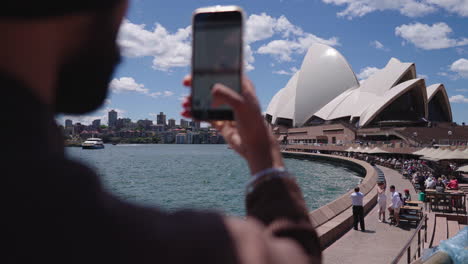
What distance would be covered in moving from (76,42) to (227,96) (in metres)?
0.30

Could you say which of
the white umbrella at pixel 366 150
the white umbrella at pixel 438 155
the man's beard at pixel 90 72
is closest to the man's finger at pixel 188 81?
the man's beard at pixel 90 72

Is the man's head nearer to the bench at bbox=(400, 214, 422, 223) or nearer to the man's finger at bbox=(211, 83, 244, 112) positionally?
the man's finger at bbox=(211, 83, 244, 112)

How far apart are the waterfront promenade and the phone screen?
5.26 m

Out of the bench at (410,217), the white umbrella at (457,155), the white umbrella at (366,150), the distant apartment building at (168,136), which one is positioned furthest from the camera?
the distant apartment building at (168,136)

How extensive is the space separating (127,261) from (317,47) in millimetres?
64769

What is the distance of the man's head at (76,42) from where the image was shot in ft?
1.49

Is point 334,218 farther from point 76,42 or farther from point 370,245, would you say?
point 76,42

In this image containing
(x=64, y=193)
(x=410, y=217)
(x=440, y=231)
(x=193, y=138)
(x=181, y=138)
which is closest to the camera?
(x=64, y=193)

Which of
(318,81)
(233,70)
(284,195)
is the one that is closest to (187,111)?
(233,70)

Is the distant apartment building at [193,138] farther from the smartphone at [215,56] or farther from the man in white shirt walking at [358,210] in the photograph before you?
the smartphone at [215,56]

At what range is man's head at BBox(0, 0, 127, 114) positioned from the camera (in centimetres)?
46

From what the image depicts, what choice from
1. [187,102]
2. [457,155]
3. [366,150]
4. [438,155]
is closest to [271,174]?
[187,102]

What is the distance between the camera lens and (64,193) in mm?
429

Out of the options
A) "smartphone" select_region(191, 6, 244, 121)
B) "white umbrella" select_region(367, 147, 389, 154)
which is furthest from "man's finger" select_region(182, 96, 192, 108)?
"white umbrella" select_region(367, 147, 389, 154)
